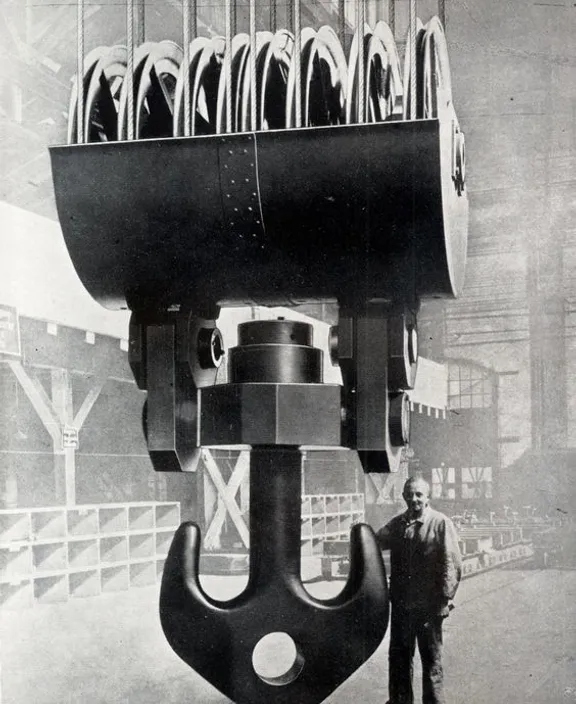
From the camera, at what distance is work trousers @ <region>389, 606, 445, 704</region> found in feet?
3.83

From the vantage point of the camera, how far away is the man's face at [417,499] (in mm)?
1497

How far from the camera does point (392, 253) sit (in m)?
0.58

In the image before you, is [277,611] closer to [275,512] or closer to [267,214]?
[275,512]

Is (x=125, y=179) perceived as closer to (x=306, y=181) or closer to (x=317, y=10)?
(x=306, y=181)

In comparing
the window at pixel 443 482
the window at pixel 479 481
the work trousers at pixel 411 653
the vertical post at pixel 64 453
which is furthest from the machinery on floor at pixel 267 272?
the vertical post at pixel 64 453

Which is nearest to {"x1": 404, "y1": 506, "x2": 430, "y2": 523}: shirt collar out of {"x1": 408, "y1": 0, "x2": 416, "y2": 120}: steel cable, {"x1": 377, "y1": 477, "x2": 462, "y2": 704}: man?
{"x1": 377, "y1": 477, "x2": 462, "y2": 704}: man

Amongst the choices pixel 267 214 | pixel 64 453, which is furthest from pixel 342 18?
pixel 64 453

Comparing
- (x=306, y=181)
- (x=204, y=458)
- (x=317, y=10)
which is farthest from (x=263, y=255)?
(x=204, y=458)

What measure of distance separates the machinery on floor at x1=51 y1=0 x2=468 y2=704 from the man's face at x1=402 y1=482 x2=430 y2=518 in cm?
90

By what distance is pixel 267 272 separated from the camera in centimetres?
62

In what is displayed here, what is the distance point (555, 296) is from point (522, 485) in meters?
0.25

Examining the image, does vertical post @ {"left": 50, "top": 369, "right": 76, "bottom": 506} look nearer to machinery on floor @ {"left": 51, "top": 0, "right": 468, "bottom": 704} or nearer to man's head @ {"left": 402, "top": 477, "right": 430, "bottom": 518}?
man's head @ {"left": 402, "top": 477, "right": 430, "bottom": 518}

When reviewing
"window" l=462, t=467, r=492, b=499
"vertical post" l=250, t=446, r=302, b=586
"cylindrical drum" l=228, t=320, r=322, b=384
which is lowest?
"window" l=462, t=467, r=492, b=499

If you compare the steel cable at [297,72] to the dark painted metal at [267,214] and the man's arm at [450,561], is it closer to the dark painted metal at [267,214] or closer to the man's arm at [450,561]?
the dark painted metal at [267,214]
